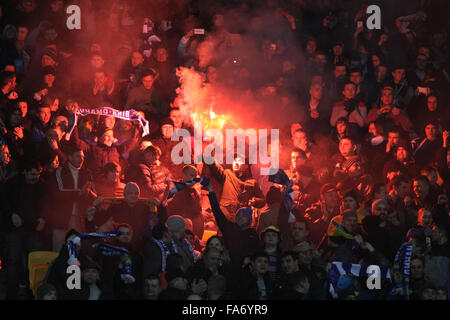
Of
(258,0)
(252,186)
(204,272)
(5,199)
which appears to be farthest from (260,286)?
(258,0)

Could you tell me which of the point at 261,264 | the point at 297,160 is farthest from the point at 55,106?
the point at 261,264

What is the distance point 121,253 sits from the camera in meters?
7.30

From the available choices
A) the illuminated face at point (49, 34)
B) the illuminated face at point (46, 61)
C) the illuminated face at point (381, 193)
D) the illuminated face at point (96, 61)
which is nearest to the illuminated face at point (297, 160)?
the illuminated face at point (381, 193)

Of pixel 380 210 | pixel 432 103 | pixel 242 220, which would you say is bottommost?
pixel 242 220

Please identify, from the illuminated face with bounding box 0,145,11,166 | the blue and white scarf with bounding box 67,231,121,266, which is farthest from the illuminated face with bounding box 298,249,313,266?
the illuminated face with bounding box 0,145,11,166

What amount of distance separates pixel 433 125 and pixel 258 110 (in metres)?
2.29

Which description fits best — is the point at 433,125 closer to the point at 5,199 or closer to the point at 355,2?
the point at 355,2

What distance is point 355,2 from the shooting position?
12.1 metres

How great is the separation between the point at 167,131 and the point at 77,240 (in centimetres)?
263

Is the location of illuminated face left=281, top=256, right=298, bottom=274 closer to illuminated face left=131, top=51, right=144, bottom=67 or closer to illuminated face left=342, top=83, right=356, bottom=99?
illuminated face left=342, top=83, right=356, bottom=99

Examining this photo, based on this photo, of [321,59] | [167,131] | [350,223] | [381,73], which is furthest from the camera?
[321,59]

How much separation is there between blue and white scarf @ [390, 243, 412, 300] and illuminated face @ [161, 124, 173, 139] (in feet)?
11.0

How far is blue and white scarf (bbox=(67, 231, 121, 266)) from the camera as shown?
24.0 feet

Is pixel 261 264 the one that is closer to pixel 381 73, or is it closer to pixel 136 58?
pixel 136 58
